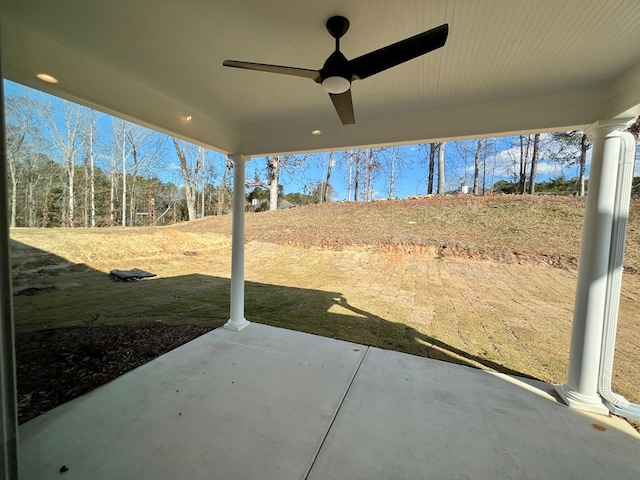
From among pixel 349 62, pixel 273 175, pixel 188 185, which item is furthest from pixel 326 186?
pixel 349 62

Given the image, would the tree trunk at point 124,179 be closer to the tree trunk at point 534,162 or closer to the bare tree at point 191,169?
the bare tree at point 191,169

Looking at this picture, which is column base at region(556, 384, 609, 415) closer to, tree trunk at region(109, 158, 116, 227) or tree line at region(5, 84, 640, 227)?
tree line at region(5, 84, 640, 227)

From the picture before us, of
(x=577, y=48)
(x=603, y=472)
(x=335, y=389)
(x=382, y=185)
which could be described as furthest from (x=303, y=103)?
(x=382, y=185)

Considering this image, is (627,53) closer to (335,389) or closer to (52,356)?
(335,389)

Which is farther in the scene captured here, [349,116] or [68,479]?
[349,116]

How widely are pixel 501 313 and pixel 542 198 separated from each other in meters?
7.60

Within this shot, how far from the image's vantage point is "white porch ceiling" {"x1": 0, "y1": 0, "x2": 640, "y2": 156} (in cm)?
139

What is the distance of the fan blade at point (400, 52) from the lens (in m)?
1.18

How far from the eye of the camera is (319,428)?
5.88 feet

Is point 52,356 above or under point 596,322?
under

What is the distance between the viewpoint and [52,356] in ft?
8.57

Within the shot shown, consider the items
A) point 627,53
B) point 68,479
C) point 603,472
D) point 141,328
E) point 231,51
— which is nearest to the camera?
point 68,479

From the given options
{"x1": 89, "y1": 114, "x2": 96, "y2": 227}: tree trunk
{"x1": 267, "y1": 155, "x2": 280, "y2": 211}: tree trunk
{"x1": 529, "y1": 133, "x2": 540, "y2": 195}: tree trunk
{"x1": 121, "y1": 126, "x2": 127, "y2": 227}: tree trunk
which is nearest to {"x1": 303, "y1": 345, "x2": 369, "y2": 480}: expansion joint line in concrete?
{"x1": 89, "y1": 114, "x2": 96, "y2": 227}: tree trunk

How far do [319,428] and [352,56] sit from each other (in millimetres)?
2577
